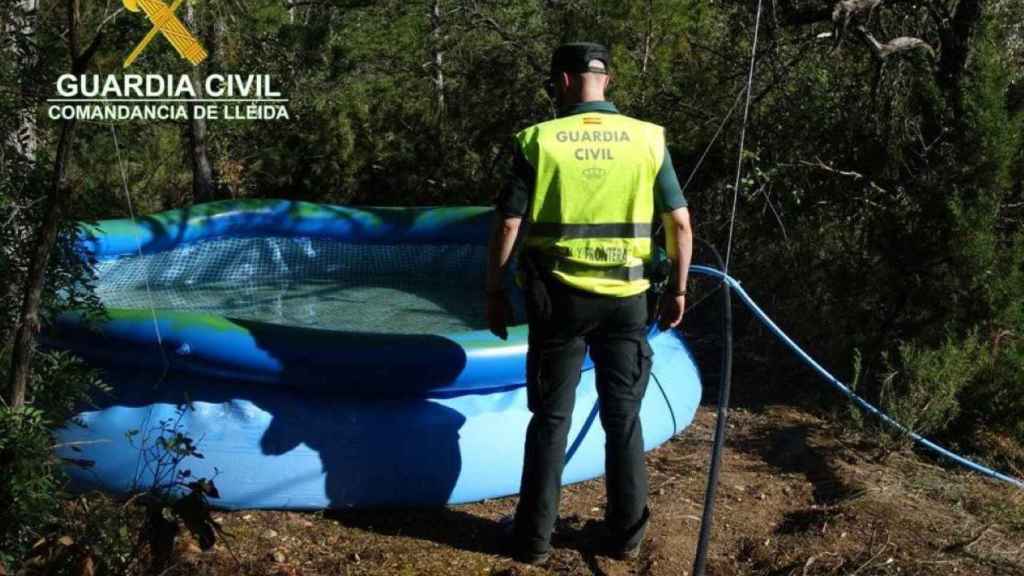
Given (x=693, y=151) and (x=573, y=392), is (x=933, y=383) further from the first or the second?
(x=693, y=151)

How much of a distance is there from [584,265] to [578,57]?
2.22ft

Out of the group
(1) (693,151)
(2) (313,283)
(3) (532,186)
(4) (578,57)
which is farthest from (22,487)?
(1) (693,151)

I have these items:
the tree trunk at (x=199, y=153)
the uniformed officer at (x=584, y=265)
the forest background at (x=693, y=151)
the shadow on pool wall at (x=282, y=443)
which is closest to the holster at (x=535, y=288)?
the uniformed officer at (x=584, y=265)

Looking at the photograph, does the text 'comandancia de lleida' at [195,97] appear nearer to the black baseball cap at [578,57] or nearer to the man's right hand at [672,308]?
the black baseball cap at [578,57]

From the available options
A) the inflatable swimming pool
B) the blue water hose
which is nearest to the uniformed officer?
the inflatable swimming pool

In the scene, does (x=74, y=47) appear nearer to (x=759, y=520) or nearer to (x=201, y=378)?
(x=201, y=378)

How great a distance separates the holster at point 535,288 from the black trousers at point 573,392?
0.01m

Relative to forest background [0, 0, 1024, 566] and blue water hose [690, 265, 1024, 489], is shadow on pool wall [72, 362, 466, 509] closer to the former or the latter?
forest background [0, 0, 1024, 566]

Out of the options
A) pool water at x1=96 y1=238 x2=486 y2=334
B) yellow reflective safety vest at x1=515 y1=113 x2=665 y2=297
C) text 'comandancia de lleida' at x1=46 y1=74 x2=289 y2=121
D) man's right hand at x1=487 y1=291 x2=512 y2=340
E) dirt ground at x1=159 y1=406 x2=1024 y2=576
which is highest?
text 'comandancia de lleida' at x1=46 y1=74 x2=289 y2=121

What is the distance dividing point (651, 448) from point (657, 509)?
622 millimetres

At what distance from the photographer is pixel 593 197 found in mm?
3684

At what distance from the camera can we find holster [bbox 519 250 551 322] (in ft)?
12.3

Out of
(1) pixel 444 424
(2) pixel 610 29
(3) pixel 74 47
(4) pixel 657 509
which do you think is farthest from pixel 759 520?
(2) pixel 610 29

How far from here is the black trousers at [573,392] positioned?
148 inches
